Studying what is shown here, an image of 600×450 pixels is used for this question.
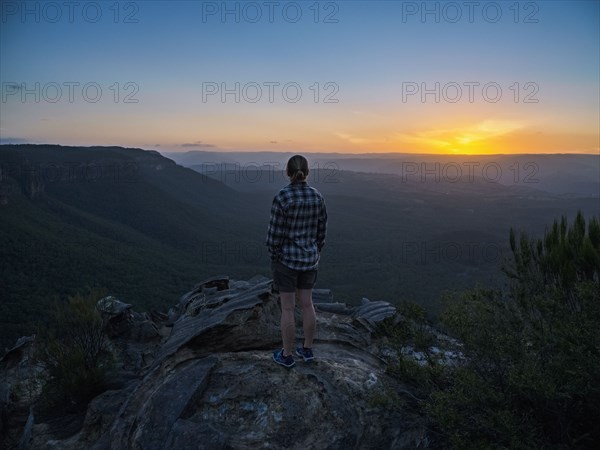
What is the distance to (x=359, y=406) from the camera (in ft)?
16.4

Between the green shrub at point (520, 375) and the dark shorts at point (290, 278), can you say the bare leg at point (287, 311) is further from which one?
the green shrub at point (520, 375)

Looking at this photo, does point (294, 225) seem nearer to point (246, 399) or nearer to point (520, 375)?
point (246, 399)

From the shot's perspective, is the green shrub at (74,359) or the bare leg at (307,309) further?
the green shrub at (74,359)

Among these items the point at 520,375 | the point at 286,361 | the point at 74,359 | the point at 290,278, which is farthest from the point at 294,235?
the point at 74,359

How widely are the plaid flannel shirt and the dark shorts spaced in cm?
7

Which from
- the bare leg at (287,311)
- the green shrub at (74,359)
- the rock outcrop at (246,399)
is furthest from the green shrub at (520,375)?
the green shrub at (74,359)

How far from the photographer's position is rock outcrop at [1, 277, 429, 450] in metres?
4.63

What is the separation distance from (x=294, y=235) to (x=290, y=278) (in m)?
0.49

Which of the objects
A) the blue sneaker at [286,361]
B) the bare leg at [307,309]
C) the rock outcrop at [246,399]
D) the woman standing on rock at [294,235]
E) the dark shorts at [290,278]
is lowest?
the rock outcrop at [246,399]

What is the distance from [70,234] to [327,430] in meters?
43.3

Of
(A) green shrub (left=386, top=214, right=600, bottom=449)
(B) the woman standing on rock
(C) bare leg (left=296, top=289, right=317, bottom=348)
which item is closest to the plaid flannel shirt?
(B) the woman standing on rock

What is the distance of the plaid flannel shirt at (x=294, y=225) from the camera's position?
4754mm

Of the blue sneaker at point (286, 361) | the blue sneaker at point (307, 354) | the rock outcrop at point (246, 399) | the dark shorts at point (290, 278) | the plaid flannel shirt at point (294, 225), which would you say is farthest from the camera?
the blue sneaker at point (307, 354)

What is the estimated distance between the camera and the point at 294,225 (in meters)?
4.82
